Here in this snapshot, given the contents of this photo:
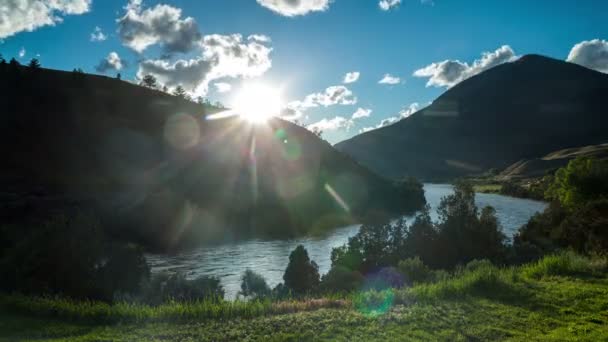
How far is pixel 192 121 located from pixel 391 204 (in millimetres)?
76083

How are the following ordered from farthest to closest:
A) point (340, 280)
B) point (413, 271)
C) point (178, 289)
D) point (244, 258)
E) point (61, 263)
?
point (244, 258), point (340, 280), point (178, 289), point (413, 271), point (61, 263)

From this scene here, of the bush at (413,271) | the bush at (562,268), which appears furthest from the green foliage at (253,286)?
the bush at (562,268)

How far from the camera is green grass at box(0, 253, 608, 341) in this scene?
10.5 m

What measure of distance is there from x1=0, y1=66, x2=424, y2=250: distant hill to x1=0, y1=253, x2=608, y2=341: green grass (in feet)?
216

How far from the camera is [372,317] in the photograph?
11.9 metres

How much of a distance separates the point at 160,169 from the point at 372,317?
4580 inches

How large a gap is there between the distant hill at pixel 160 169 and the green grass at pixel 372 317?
6579 cm

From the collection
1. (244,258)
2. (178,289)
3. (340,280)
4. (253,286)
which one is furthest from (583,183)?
(178,289)

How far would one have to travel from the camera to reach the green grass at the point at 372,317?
10469mm

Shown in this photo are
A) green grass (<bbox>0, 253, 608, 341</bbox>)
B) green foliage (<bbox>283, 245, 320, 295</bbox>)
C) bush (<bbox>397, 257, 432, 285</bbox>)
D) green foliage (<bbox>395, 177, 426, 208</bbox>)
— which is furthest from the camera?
green foliage (<bbox>395, 177, 426, 208</bbox>)

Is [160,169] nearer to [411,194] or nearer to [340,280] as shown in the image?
[411,194]

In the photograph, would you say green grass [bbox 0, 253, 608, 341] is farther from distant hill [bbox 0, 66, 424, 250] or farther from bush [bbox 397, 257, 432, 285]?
distant hill [bbox 0, 66, 424, 250]

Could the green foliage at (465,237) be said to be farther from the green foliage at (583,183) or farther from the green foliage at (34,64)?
the green foliage at (34,64)

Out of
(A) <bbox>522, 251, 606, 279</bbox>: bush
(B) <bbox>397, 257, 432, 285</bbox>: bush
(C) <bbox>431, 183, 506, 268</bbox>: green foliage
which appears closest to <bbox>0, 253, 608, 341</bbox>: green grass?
(A) <bbox>522, 251, 606, 279</bbox>: bush
